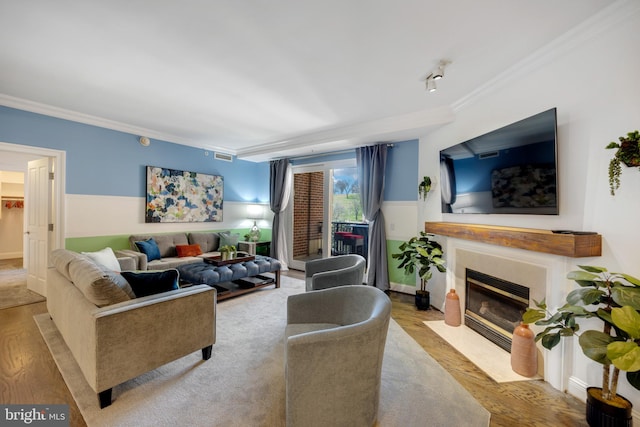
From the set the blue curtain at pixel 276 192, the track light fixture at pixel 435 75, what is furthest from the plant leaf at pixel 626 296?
the blue curtain at pixel 276 192

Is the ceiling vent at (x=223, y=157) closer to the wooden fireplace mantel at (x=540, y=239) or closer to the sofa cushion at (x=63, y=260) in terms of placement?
the sofa cushion at (x=63, y=260)

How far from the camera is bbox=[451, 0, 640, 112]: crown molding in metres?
1.61

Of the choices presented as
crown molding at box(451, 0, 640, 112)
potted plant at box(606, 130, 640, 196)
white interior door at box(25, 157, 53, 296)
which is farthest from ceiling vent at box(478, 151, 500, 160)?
white interior door at box(25, 157, 53, 296)

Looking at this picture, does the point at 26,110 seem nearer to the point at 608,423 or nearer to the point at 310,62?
the point at 310,62

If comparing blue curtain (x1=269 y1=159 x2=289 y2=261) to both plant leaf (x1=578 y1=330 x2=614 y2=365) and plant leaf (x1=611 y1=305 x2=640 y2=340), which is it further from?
plant leaf (x1=611 y1=305 x2=640 y2=340)

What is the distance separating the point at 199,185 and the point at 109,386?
4.05 metres

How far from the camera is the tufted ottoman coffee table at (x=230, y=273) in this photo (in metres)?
3.45

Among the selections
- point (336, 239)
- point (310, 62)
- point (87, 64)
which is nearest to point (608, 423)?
point (310, 62)

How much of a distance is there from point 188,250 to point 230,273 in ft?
4.72

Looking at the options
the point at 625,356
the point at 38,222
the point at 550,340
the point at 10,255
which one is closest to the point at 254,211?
the point at 38,222

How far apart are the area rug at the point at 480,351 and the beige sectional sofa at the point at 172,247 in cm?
366

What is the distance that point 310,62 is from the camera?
229cm

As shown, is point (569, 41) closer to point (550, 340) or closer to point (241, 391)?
point (550, 340)

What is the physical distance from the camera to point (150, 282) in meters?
2.05
